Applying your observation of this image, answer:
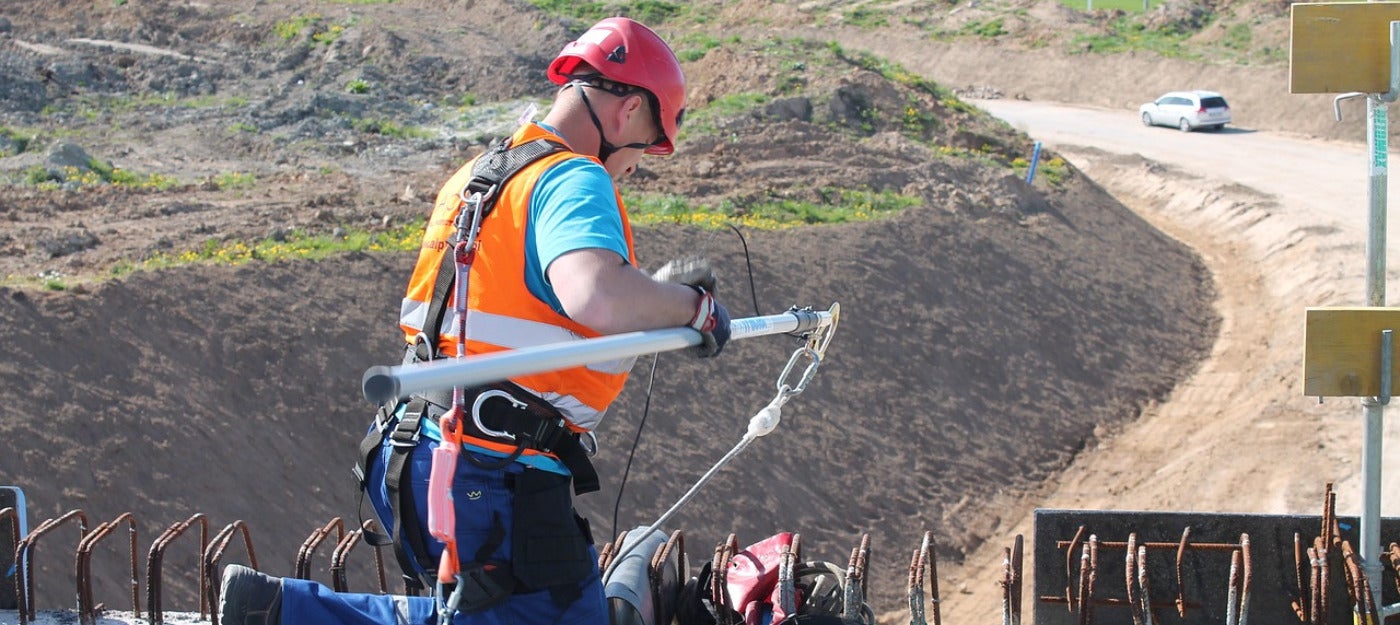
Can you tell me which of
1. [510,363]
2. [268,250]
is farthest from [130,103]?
[510,363]

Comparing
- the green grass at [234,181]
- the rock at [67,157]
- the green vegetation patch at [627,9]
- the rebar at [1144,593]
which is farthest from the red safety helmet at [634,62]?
the green vegetation patch at [627,9]

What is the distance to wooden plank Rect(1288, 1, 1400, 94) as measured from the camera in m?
5.05

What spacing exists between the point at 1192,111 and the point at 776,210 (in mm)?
19521

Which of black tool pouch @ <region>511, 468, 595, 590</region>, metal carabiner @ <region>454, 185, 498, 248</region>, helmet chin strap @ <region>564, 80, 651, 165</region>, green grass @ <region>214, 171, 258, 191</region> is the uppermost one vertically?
helmet chin strap @ <region>564, 80, 651, 165</region>

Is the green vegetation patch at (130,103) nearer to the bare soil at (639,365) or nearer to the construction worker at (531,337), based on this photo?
the bare soil at (639,365)

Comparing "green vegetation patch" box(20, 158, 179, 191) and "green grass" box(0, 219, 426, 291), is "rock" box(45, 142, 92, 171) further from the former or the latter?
"green grass" box(0, 219, 426, 291)

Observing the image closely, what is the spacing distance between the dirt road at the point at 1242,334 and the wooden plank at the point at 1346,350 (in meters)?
6.57

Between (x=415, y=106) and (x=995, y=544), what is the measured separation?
14.1m

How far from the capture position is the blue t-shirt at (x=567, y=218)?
2.87 m

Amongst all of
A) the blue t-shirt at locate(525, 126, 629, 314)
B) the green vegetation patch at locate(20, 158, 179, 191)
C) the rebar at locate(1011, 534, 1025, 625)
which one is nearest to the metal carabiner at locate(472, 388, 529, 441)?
the blue t-shirt at locate(525, 126, 629, 314)

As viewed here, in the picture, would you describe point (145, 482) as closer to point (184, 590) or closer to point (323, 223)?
point (184, 590)

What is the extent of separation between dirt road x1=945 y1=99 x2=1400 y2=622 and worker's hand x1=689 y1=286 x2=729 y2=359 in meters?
8.69

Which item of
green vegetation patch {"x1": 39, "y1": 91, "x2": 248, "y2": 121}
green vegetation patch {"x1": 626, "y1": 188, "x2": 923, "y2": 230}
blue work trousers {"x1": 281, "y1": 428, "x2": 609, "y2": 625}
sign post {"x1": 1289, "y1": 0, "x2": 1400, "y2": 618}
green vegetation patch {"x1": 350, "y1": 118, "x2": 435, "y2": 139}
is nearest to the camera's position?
blue work trousers {"x1": 281, "y1": 428, "x2": 609, "y2": 625}

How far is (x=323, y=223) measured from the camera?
47.7 feet
